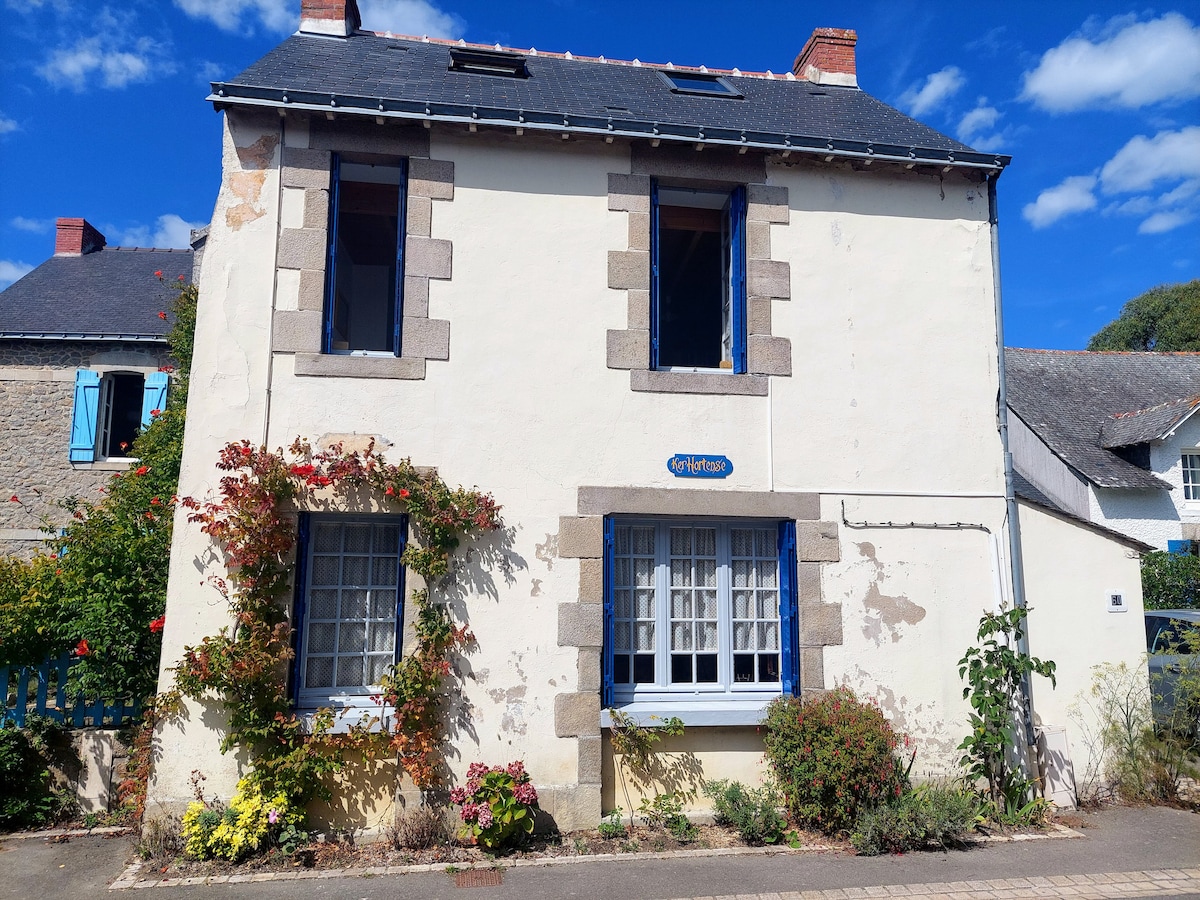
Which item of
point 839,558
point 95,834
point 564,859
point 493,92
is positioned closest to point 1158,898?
point 839,558

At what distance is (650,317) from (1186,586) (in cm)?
1145

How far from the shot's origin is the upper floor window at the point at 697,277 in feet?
22.2

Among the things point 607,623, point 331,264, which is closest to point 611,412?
point 607,623

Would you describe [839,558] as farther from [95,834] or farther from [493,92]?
[95,834]

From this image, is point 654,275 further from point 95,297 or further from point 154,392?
point 95,297

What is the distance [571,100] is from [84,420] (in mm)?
10115

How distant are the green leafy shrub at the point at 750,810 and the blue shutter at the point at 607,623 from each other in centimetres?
101

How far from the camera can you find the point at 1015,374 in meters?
17.4

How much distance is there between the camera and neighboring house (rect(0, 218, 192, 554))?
42.1 ft

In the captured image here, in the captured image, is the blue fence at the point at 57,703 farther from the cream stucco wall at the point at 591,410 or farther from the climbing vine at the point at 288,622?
the climbing vine at the point at 288,622

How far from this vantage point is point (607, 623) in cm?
620

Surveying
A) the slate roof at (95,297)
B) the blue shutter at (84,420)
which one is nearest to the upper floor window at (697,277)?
the slate roof at (95,297)

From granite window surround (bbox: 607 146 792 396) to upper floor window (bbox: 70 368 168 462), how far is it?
9121 millimetres

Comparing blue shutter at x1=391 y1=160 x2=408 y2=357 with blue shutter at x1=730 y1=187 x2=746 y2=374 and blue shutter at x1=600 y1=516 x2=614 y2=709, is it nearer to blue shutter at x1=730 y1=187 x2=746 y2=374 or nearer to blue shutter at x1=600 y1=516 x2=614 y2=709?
blue shutter at x1=600 y1=516 x2=614 y2=709
